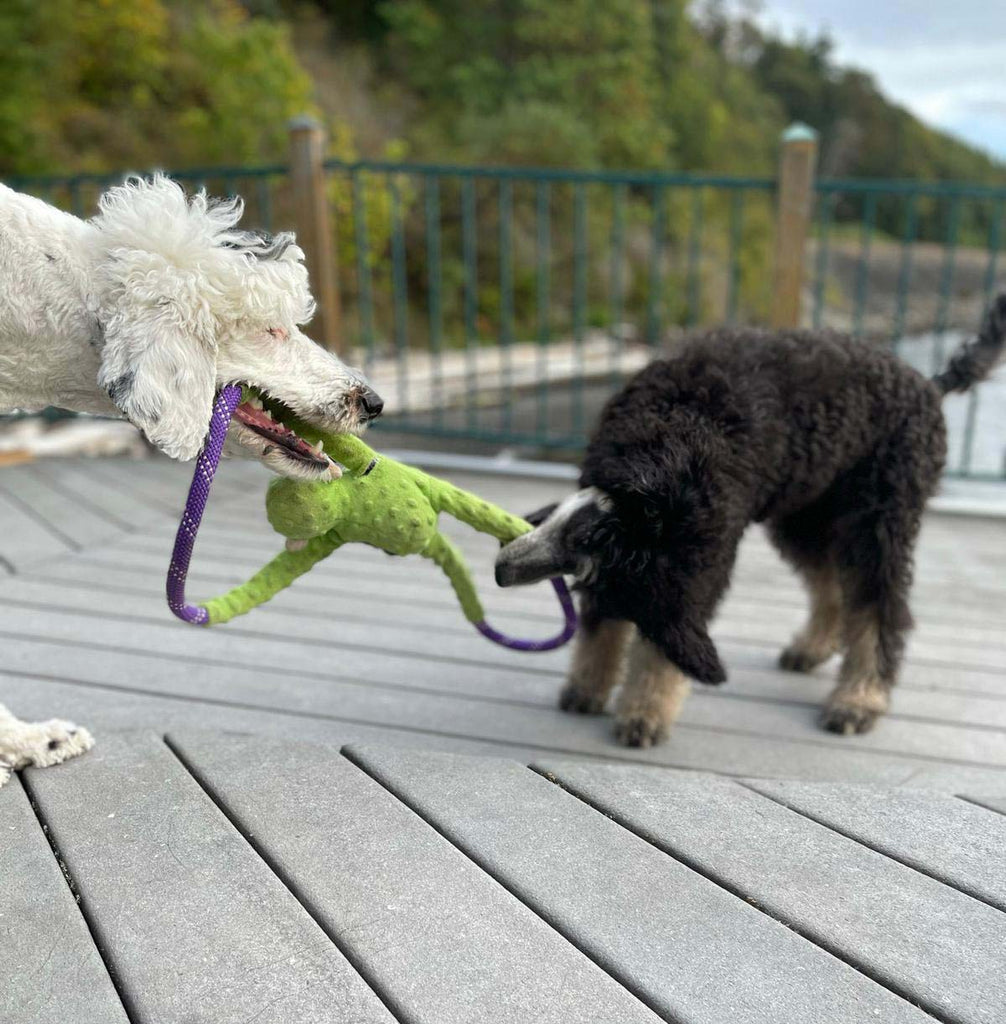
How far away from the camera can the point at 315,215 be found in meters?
4.87

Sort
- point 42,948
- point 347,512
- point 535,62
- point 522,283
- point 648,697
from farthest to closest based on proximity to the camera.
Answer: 1. point 535,62
2. point 522,283
3. point 648,697
4. point 347,512
5. point 42,948

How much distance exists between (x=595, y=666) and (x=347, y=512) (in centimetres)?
99

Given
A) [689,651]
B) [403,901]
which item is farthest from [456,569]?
[403,901]

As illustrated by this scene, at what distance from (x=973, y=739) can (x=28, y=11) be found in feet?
32.4

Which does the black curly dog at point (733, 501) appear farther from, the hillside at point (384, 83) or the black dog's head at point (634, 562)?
the hillside at point (384, 83)

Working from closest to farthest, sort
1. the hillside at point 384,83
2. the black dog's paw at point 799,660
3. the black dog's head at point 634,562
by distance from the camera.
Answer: the black dog's head at point 634,562, the black dog's paw at point 799,660, the hillside at point 384,83

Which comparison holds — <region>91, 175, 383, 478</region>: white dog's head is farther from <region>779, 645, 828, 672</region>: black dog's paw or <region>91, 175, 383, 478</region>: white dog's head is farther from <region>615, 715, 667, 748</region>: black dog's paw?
<region>779, 645, 828, 672</region>: black dog's paw

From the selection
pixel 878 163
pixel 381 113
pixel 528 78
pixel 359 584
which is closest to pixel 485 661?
pixel 359 584

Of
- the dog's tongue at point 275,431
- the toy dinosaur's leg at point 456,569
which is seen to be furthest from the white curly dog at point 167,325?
the toy dinosaur's leg at point 456,569

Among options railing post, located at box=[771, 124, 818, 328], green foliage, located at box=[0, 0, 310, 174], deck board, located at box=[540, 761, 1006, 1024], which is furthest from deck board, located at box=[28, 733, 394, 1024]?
green foliage, located at box=[0, 0, 310, 174]

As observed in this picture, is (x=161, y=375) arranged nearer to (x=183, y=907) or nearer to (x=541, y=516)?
(x=183, y=907)

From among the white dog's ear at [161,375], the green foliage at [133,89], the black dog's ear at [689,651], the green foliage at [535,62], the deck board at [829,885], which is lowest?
the deck board at [829,885]

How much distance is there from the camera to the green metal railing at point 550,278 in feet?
15.7

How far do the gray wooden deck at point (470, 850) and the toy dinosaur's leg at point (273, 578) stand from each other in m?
0.30
